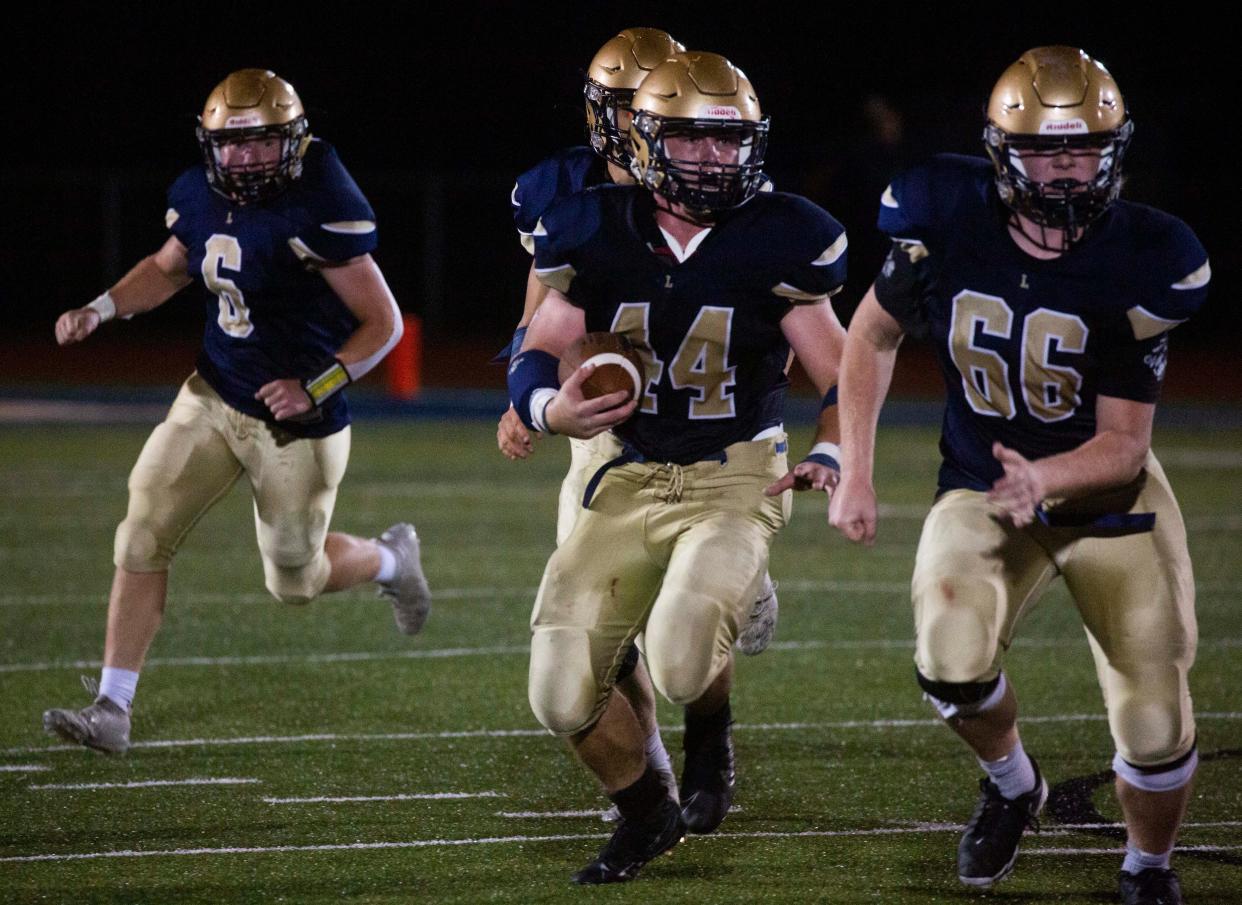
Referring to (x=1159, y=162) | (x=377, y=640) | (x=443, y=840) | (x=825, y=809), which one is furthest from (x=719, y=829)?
(x=1159, y=162)

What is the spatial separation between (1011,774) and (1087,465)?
70cm

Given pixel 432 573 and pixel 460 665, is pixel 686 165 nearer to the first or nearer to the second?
pixel 460 665

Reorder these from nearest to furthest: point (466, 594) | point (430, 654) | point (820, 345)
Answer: point (820, 345) < point (430, 654) < point (466, 594)

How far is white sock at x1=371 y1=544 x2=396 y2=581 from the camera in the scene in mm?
5750

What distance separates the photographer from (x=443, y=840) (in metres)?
3.99

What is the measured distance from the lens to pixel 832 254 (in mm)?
3820

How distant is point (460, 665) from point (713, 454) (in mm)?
2287

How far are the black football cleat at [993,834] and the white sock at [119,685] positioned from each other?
7.25ft

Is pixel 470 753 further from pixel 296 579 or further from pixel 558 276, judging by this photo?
pixel 558 276

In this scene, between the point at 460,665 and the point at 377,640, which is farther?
the point at 377,640

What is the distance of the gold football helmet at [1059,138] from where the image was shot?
11.0 feet

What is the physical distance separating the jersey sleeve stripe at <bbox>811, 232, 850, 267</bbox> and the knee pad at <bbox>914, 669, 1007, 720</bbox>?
0.88m

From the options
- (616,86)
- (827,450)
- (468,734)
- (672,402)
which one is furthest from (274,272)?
(827,450)

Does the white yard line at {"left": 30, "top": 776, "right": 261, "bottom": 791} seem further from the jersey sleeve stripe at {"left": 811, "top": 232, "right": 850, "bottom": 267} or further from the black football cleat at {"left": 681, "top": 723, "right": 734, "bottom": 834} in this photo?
the jersey sleeve stripe at {"left": 811, "top": 232, "right": 850, "bottom": 267}
